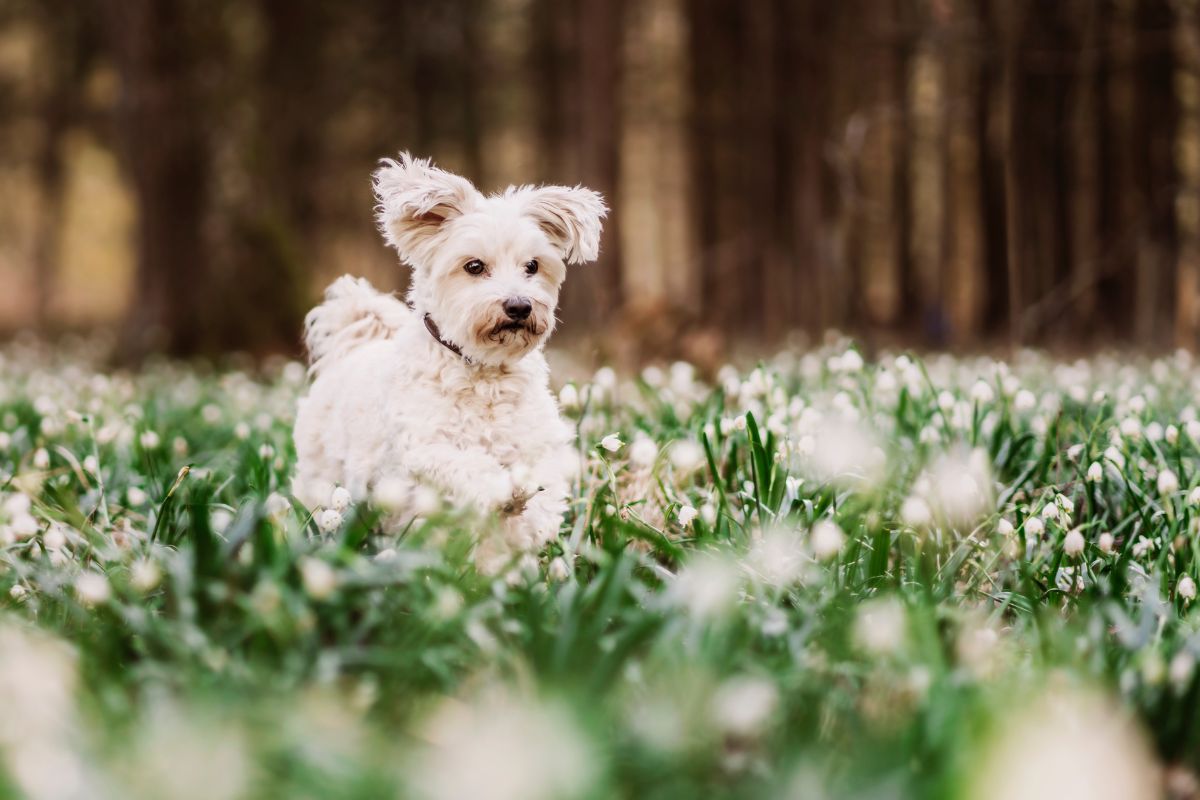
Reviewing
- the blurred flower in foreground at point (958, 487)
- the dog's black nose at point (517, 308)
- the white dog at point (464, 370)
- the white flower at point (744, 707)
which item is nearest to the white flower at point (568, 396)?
the white dog at point (464, 370)

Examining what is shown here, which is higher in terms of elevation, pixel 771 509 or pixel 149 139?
pixel 149 139

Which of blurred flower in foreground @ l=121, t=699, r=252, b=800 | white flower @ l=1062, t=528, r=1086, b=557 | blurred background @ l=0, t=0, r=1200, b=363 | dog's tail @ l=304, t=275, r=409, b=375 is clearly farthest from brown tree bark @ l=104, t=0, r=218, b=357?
blurred flower in foreground @ l=121, t=699, r=252, b=800


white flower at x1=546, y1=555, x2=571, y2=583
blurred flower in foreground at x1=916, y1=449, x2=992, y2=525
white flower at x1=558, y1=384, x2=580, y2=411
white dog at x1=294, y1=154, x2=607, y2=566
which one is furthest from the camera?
white flower at x1=558, y1=384, x2=580, y2=411

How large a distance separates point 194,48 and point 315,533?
Answer: 11.0 metres

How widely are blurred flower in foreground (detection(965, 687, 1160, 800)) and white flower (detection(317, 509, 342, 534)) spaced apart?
71.9 inches

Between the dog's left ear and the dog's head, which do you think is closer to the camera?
the dog's head

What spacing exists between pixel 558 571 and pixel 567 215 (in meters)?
1.43

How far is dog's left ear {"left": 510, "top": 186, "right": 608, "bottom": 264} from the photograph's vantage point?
12.3ft

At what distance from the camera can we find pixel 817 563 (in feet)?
9.38

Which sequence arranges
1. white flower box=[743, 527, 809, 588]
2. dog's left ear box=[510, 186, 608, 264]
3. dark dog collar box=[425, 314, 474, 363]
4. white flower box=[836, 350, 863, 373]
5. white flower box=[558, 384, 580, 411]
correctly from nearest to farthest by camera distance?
white flower box=[743, 527, 809, 588]
dark dog collar box=[425, 314, 474, 363]
dog's left ear box=[510, 186, 608, 264]
white flower box=[558, 384, 580, 411]
white flower box=[836, 350, 863, 373]

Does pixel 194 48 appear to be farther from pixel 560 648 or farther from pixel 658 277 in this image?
pixel 658 277

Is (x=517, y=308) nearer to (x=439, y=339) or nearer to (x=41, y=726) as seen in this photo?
(x=439, y=339)

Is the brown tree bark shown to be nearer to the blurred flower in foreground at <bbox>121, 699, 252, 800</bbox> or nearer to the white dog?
the white dog

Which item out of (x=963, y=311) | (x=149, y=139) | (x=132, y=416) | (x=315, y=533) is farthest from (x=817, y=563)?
(x=963, y=311)
